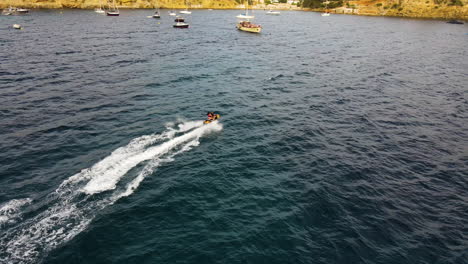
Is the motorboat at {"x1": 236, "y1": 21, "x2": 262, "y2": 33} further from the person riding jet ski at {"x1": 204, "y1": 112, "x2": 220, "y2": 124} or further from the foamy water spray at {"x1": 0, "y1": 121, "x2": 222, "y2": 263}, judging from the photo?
the foamy water spray at {"x1": 0, "y1": 121, "x2": 222, "y2": 263}

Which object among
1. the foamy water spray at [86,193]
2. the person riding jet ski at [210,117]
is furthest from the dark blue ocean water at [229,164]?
the person riding jet ski at [210,117]

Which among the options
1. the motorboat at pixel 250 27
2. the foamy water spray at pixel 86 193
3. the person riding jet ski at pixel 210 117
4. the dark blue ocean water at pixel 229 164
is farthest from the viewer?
the motorboat at pixel 250 27

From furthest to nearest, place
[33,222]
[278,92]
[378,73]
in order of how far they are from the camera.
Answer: [378,73], [278,92], [33,222]

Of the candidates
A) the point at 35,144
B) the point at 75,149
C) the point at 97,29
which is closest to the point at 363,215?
the point at 75,149

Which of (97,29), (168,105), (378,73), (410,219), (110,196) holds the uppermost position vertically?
(97,29)

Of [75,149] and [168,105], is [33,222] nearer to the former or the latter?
[75,149]

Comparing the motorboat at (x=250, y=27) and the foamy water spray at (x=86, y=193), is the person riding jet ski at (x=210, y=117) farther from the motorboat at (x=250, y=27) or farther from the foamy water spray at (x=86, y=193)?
the motorboat at (x=250, y=27)
